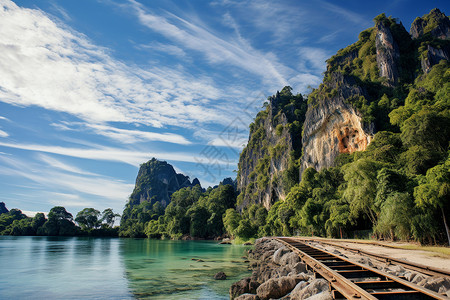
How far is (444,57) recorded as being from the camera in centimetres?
4834

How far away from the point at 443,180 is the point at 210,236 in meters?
69.3

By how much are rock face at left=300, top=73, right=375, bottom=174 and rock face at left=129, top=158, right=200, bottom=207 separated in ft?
377

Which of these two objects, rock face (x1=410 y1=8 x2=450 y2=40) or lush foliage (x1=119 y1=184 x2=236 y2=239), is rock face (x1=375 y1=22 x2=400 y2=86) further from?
lush foliage (x1=119 y1=184 x2=236 y2=239)

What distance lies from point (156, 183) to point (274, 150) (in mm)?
102469

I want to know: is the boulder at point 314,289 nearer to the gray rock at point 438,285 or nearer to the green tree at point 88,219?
the gray rock at point 438,285

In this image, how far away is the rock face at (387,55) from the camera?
5072 centimetres

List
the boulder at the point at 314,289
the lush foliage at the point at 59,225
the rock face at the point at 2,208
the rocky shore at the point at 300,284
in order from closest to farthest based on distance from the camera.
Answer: the rocky shore at the point at 300,284, the boulder at the point at 314,289, the lush foliage at the point at 59,225, the rock face at the point at 2,208

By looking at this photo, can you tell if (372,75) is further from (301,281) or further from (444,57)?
(301,281)

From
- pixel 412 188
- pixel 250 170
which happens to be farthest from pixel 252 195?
pixel 412 188

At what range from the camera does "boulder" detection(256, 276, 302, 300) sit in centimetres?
822

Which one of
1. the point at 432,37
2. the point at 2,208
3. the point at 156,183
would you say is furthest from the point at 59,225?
the point at 432,37

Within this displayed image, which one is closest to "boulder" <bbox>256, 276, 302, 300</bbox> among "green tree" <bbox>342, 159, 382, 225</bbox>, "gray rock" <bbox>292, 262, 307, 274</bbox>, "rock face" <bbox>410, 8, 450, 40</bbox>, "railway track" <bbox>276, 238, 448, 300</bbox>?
"railway track" <bbox>276, 238, 448, 300</bbox>

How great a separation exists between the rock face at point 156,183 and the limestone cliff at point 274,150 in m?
72.8

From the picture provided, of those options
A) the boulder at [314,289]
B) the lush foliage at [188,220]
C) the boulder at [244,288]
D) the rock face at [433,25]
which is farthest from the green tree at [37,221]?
the rock face at [433,25]
